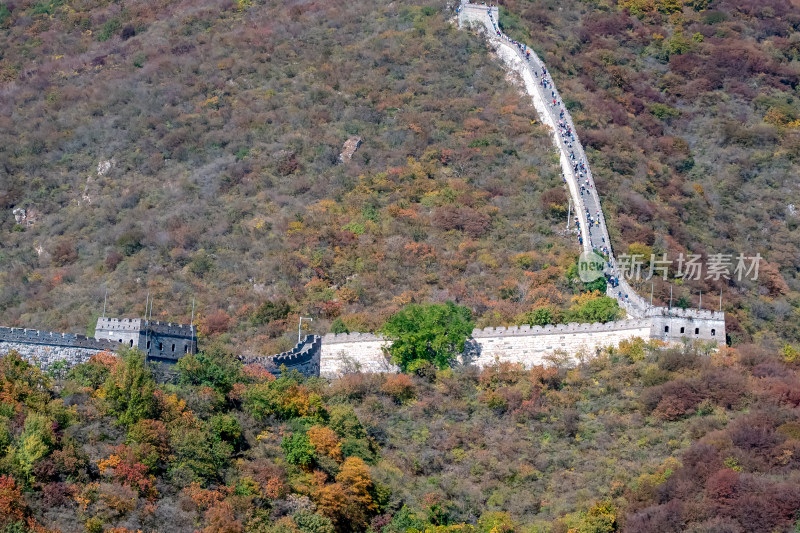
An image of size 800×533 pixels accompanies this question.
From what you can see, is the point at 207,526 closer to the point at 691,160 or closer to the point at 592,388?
the point at 592,388

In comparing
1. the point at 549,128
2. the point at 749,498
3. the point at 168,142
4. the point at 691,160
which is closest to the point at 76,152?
the point at 168,142

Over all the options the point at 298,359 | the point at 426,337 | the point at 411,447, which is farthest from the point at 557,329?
the point at 298,359

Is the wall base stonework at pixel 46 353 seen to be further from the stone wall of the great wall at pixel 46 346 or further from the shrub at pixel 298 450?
the shrub at pixel 298 450

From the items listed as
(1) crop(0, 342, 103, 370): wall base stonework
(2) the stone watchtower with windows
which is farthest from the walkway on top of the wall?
(1) crop(0, 342, 103, 370): wall base stonework

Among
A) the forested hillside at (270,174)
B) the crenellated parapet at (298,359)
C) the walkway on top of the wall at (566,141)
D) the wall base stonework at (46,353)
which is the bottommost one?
the forested hillside at (270,174)

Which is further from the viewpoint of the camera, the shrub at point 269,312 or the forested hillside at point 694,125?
the forested hillside at point 694,125

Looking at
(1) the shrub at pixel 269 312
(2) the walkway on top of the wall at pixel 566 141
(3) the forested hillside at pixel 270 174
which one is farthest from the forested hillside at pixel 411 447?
(1) the shrub at pixel 269 312
